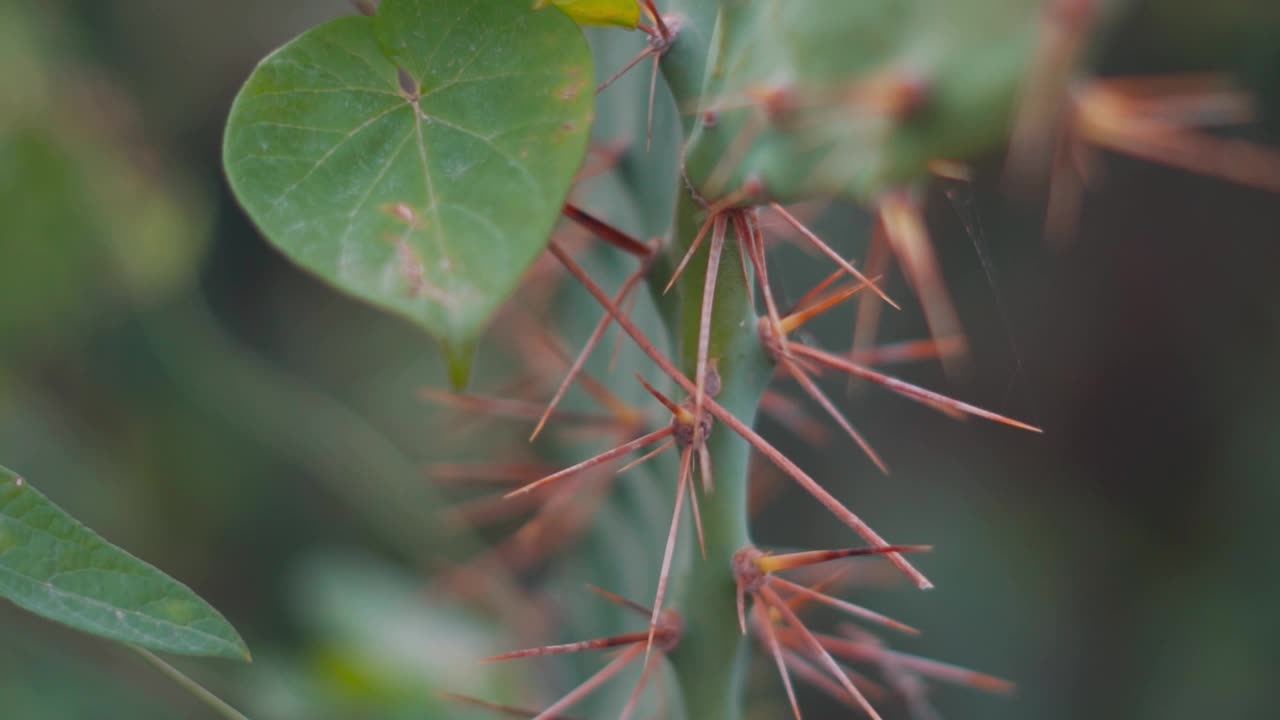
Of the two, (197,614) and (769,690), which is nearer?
(197,614)

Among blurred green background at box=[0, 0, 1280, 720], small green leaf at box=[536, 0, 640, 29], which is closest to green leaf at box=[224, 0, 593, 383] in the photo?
small green leaf at box=[536, 0, 640, 29]

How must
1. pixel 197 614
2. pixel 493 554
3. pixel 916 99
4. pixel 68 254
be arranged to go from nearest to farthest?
pixel 916 99 < pixel 197 614 < pixel 493 554 < pixel 68 254

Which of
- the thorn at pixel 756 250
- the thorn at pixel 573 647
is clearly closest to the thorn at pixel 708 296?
the thorn at pixel 756 250

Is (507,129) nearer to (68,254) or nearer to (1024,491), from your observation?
(68,254)

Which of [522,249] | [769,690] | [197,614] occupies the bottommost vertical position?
[769,690]

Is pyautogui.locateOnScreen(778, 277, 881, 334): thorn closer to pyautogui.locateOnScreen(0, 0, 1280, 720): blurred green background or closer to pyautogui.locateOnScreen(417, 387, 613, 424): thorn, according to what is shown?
pyautogui.locateOnScreen(417, 387, 613, 424): thorn

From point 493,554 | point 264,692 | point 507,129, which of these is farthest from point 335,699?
point 507,129

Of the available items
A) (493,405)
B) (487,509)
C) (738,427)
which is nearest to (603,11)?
(738,427)
